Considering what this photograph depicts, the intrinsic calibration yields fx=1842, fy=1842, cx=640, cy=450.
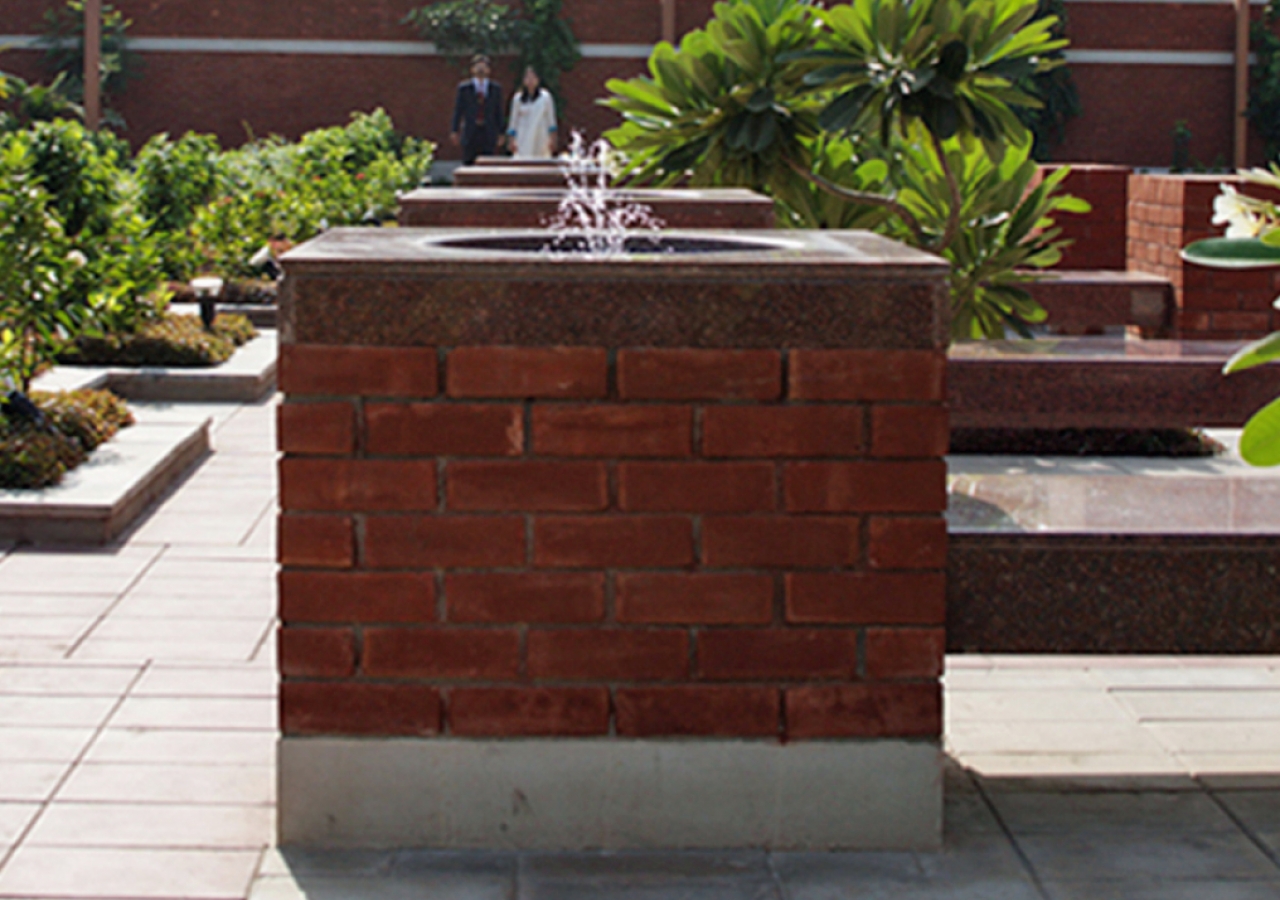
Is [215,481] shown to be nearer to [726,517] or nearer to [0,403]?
[0,403]

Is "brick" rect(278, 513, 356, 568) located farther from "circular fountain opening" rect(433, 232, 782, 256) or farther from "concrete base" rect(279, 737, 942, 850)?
"circular fountain opening" rect(433, 232, 782, 256)

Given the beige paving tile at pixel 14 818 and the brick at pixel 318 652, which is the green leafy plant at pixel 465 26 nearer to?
the beige paving tile at pixel 14 818

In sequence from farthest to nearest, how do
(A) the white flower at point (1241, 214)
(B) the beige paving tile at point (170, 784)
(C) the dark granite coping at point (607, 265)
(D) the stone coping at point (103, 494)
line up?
(D) the stone coping at point (103, 494)
(B) the beige paving tile at point (170, 784)
(C) the dark granite coping at point (607, 265)
(A) the white flower at point (1241, 214)

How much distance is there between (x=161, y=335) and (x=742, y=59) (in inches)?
173

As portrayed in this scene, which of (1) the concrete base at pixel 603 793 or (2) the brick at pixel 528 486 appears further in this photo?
(1) the concrete base at pixel 603 793

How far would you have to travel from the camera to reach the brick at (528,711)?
311 centimetres

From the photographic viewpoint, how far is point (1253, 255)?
2.47 metres

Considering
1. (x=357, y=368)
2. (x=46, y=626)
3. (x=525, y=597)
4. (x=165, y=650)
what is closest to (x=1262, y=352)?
(x=525, y=597)

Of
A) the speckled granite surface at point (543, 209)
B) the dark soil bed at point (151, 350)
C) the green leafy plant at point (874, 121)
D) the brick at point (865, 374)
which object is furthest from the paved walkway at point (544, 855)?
the dark soil bed at point (151, 350)

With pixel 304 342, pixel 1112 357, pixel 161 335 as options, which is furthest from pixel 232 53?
pixel 304 342

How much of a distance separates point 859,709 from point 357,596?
868 mm

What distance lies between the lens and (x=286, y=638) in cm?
309

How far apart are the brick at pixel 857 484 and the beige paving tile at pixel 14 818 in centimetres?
150

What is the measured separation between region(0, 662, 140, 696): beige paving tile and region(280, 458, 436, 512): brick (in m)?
1.46
